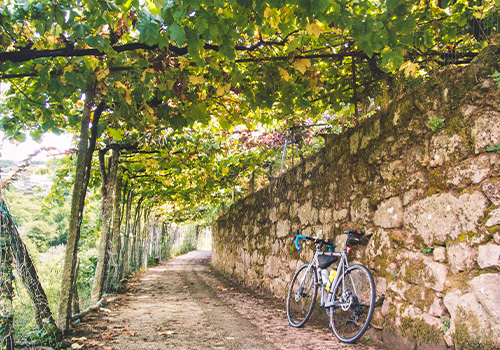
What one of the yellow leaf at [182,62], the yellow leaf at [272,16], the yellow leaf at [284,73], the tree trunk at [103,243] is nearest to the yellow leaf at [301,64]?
the yellow leaf at [284,73]

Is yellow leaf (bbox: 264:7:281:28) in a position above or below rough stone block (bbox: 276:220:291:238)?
above

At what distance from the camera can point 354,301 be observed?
10.8 feet

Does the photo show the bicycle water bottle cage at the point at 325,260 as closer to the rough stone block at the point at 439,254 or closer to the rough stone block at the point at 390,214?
the rough stone block at the point at 390,214

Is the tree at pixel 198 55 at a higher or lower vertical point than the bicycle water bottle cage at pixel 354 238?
higher

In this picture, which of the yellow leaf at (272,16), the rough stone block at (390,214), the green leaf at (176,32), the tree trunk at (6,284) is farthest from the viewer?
the rough stone block at (390,214)

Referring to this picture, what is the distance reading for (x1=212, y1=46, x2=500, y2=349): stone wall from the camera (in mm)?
2316

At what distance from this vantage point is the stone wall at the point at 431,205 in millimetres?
2316

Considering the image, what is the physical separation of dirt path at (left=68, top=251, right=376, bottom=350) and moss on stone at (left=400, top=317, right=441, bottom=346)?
0.44 m

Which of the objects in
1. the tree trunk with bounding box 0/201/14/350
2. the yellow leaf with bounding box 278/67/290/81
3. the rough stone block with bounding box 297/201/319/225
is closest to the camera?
the tree trunk with bounding box 0/201/14/350

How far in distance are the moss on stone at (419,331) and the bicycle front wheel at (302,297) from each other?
4.48 feet

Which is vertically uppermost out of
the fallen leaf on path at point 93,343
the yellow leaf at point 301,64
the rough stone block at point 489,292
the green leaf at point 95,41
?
the yellow leaf at point 301,64

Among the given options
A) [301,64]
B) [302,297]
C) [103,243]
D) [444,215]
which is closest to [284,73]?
[301,64]

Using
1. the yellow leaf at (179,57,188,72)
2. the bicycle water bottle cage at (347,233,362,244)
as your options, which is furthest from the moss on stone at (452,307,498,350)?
the yellow leaf at (179,57,188,72)

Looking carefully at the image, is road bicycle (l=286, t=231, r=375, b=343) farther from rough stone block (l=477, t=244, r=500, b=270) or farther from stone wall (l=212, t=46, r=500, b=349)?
rough stone block (l=477, t=244, r=500, b=270)
